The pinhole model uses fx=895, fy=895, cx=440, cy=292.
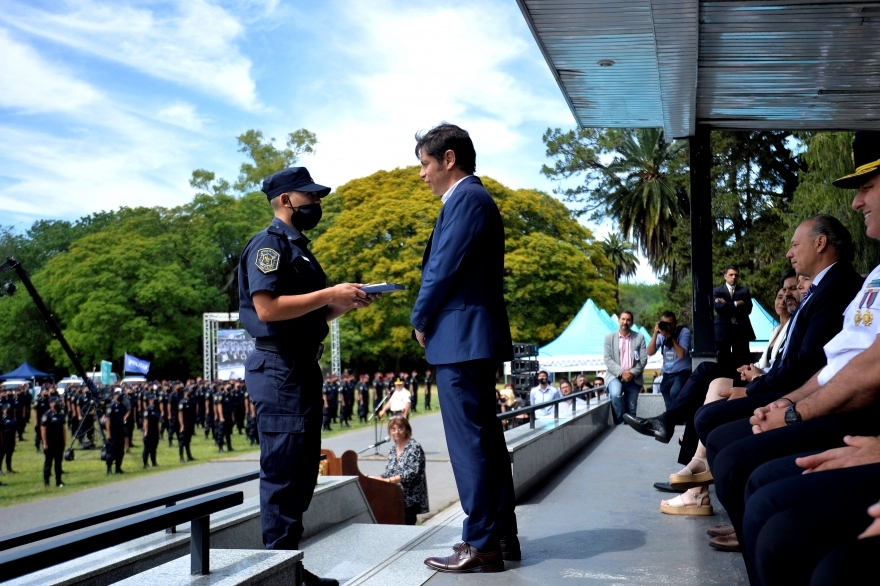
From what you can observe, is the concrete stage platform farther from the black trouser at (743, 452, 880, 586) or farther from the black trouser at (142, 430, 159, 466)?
the black trouser at (142, 430, 159, 466)

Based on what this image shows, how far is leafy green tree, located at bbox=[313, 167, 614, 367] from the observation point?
5200cm

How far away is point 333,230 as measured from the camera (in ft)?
180

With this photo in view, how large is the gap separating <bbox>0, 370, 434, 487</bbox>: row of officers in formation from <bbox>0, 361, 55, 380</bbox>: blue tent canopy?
→ 27.6m

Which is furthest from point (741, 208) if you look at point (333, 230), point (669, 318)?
point (669, 318)

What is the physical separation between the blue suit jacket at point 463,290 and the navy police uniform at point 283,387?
19.8 inches

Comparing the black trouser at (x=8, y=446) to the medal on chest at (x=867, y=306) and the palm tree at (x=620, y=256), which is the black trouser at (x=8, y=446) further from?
the palm tree at (x=620, y=256)

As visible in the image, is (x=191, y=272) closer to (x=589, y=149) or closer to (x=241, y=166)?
(x=241, y=166)

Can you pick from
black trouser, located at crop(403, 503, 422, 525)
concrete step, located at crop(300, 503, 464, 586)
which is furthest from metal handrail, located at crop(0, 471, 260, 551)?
black trouser, located at crop(403, 503, 422, 525)

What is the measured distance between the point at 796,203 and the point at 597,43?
22.0 m

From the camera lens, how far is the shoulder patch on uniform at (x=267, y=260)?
3.75m

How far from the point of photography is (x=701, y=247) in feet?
32.9

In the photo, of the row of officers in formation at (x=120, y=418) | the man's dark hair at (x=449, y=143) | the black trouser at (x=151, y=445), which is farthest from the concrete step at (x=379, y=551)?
the black trouser at (x=151, y=445)

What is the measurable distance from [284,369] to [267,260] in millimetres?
465

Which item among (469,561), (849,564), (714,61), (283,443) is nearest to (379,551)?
(469,561)
